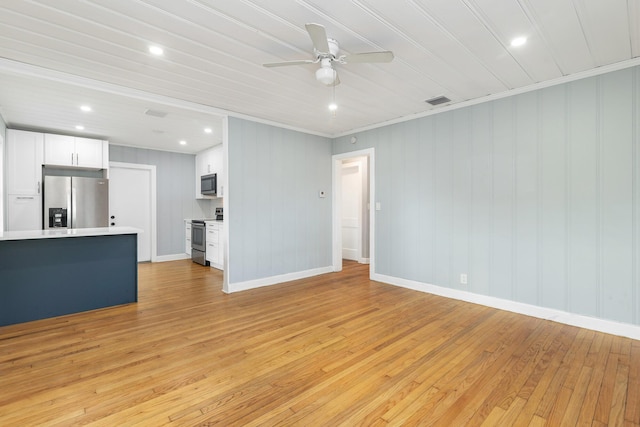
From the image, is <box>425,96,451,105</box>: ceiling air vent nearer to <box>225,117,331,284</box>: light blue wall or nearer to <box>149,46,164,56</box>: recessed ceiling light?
<box>225,117,331,284</box>: light blue wall

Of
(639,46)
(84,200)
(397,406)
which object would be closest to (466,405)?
(397,406)

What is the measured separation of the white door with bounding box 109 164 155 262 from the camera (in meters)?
6.32

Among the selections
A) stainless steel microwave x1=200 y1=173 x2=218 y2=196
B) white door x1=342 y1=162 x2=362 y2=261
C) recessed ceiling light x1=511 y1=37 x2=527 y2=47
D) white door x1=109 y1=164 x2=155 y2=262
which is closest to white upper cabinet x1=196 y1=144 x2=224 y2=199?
stainless steel microwave x1=200 y1=173 x2=218 y2=196

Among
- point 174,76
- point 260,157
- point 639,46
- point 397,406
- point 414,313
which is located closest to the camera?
point 397,406

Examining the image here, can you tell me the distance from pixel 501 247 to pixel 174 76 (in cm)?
420

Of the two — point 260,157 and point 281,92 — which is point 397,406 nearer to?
point 281,92

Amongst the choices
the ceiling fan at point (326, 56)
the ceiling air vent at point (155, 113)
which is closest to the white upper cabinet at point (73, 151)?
the ceiling air vent at point (155, 113)

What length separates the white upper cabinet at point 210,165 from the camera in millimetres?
6312

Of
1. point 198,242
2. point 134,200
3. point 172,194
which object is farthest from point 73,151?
point 198,242

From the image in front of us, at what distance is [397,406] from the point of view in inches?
72.9

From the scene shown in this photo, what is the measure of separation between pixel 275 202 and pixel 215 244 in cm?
188

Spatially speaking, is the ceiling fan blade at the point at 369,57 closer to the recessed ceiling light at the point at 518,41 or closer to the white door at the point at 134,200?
the recessed ceiling light at the point at 518,41

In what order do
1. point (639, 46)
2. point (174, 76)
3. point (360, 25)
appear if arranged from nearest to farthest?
point (360, 25), point (639, 46), point (174, 76)

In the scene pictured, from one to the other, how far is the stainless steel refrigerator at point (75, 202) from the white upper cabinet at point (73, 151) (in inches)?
11.1
